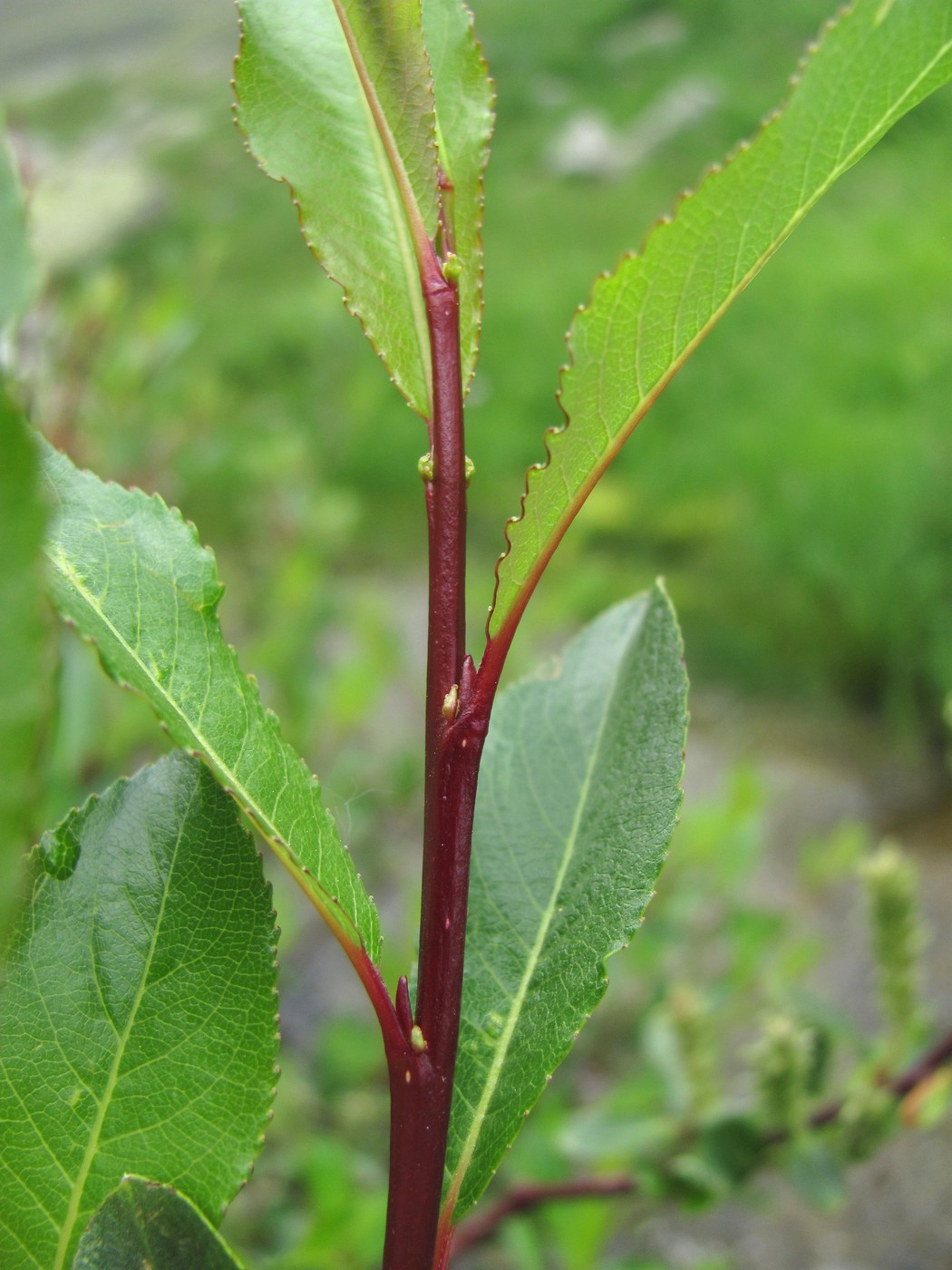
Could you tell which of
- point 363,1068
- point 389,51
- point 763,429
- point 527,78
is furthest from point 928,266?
point 389,51

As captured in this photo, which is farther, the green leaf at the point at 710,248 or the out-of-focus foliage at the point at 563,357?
the out-of-focus foliage at the point at 563,357

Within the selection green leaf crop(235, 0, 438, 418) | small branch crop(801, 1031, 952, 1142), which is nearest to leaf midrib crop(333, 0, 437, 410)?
green leaf crop(235, 0, 438, 418)

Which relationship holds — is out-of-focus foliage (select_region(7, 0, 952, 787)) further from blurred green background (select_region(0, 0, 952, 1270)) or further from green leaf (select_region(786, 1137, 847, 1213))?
green leaf (select_region(786, 1137, 847, 1213))

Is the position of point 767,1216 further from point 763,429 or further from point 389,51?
point 763,429

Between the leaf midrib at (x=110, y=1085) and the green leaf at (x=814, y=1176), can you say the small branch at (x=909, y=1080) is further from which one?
the leaf midrib at (x=110, y=1085)

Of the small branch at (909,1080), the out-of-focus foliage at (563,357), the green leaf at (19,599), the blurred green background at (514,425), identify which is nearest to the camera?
the green leaf at (19,599)

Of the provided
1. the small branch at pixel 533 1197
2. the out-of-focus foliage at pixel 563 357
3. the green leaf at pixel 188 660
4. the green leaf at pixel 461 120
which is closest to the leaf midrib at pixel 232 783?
the green leaf at pixel 188 660
